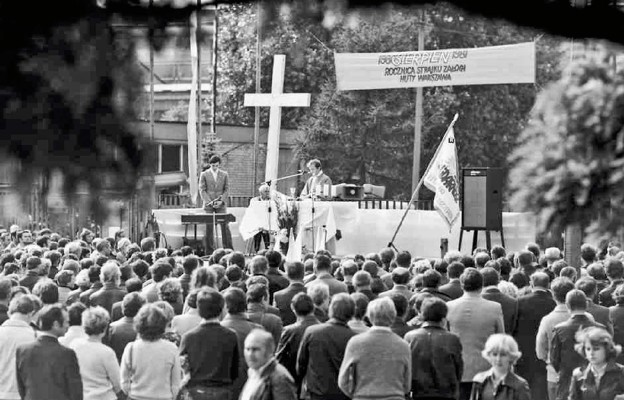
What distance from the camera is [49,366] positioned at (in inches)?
299

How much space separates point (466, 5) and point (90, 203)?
0.93m

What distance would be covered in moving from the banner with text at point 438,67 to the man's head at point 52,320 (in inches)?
629

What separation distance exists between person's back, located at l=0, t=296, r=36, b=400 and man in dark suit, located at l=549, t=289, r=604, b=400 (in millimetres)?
4125

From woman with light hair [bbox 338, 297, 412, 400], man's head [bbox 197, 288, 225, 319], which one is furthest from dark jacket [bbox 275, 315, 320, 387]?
woman with light hair [bbox 338, 297, 412, 400]

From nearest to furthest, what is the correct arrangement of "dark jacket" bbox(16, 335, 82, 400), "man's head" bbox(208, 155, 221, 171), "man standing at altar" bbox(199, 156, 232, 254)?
"dark jacket" bbox(16, 335, 82, 400), "man's head" bbox(208, 155, 221, 171), "man standing at altar" bbox(199, 156, 232, 254)

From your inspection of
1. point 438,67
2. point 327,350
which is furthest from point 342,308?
point 438,67

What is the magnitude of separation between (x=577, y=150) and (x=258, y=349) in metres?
4.63

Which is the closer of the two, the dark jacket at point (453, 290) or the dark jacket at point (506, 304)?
the dark jacket at point (506, 304)

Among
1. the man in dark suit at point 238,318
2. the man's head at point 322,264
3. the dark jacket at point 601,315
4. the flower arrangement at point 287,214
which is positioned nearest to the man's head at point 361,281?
the man's head at point 322,264

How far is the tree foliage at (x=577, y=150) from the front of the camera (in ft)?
7.85

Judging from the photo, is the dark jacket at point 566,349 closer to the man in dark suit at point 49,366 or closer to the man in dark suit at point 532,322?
the man in dark suit at point 532,322

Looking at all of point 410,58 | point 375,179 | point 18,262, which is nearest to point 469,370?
point 18,262

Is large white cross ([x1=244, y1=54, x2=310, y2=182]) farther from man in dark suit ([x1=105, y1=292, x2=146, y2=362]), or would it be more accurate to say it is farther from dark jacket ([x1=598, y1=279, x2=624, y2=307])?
man in dark suit ([x1=105, y1=292, x2=146, y2=362])

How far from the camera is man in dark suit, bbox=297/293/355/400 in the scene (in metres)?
7.86
